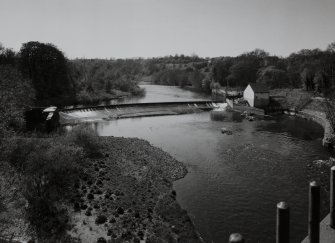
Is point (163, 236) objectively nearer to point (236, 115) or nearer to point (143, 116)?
point (143, 116)

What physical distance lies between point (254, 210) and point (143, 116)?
149 feet

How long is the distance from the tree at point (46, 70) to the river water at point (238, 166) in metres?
27.8

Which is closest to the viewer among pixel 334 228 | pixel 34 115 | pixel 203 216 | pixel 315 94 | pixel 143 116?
pixel 334 228

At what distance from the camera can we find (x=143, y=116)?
68.4 meters

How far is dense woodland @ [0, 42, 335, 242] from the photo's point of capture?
72.2 ft

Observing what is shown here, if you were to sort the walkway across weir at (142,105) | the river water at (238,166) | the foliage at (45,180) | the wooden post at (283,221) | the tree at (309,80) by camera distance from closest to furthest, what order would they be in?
the wooden post at (283,221), the foliage at (45,180), the river water at (238,166), the walkway across weir at (142,105), the tree at (309,80)

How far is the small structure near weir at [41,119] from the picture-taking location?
50.1 meters

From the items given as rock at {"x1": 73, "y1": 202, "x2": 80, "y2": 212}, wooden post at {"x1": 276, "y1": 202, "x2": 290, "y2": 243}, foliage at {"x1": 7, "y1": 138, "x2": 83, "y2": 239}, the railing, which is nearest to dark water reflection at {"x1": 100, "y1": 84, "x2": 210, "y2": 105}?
foliage at {"x1": 7, "y1": 138, "x2": 83, "y2": 239}

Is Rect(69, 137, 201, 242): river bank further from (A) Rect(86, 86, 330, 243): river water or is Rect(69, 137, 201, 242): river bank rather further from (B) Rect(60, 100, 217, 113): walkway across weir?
(B) Rect(60, 100, 217, 113): walkway across weir

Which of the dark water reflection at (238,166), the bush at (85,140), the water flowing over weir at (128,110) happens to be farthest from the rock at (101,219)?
the water flowing over weir at (128,110)

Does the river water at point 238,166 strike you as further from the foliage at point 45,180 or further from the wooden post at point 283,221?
the wooden post at point 283,221

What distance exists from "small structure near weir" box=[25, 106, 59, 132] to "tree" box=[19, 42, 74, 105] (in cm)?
2326

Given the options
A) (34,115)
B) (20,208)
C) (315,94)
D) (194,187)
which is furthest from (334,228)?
(315,94)

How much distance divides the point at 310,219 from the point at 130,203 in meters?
14.9
